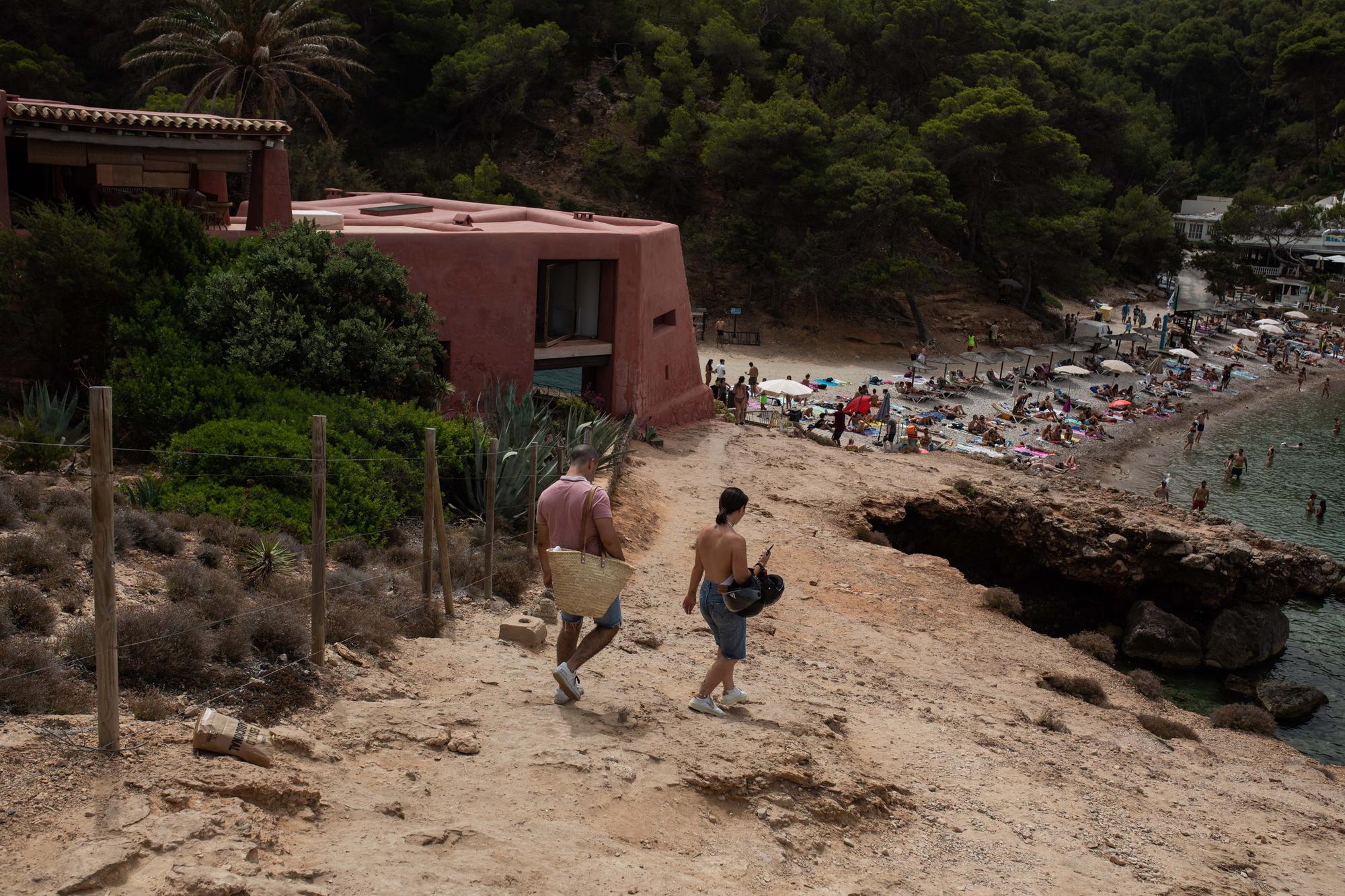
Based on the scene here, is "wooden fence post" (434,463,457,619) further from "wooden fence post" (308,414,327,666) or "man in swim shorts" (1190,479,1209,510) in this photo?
"man in swim shorts" (1190,479,1209,510)

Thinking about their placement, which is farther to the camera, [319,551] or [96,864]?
[319,551]

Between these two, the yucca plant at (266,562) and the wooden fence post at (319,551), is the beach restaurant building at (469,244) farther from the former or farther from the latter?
the wooden fence post at (319,551)

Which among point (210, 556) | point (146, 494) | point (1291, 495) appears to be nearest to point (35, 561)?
point (210, 556)

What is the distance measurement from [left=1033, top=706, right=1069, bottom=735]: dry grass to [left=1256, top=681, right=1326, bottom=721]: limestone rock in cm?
804

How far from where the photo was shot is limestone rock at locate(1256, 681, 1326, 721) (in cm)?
1825

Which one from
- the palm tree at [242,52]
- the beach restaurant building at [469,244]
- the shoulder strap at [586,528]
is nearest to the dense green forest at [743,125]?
the palm tree at [242,52]

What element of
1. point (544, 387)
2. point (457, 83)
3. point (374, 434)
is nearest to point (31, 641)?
point (374, 434)

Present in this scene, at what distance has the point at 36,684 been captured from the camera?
6.30 metres

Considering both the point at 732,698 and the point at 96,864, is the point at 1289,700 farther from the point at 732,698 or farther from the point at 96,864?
the point at 96,864

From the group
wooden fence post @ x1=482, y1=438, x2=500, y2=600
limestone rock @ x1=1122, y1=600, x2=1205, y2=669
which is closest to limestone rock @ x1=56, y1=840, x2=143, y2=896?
wooden fence post @ x1=482, y1=438, x2=500, y2=600

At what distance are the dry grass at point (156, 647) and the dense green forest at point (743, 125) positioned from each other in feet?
89.8

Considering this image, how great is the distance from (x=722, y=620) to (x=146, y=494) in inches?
238

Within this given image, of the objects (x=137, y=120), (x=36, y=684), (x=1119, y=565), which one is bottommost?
(x=1119, y=565)

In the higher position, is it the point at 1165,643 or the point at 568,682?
the point at 568,682
